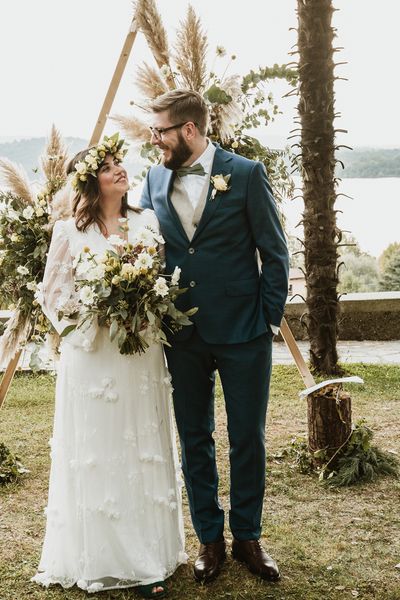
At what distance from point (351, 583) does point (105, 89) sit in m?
2.74

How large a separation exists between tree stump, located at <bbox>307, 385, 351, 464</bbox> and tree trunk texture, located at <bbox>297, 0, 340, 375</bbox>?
7.28ft

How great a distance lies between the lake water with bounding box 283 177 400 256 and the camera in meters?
12.5

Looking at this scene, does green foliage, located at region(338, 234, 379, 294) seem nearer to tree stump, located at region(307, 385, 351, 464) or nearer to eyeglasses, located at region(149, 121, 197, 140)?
tree stump, located at region(307, 385, 351, 464)

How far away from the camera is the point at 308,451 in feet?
14.7

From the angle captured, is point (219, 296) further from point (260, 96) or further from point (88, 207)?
point (260, 96)

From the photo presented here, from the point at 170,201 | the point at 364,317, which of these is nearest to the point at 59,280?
the point at 170,201

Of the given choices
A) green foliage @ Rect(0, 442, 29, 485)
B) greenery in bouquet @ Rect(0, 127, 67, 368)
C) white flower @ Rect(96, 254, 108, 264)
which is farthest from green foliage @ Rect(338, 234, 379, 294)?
white flower @ Rect(96, 254, 108, 264)

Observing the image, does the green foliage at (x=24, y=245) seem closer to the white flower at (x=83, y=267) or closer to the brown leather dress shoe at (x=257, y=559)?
the white flower at (x=83, y=267)

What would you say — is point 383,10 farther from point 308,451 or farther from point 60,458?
point 60,458

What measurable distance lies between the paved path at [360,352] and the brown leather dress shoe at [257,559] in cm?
431

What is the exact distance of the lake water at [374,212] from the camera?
12.5 m

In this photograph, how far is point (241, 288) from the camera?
9.71ft

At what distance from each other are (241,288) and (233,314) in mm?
112

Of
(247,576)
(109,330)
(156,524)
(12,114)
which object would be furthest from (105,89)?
(12,114)
